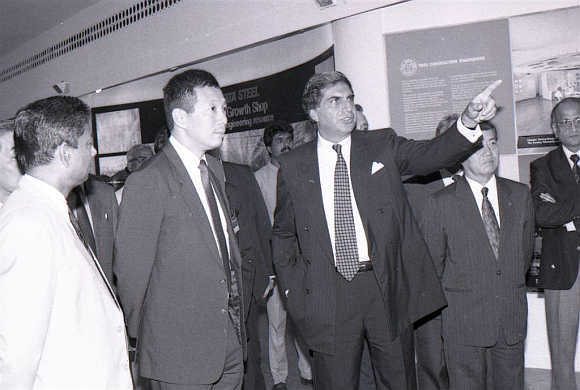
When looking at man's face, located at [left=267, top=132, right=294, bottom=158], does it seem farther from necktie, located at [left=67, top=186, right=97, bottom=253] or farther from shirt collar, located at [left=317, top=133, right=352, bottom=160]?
necktie, located at [left=67, top=186, right=97, bottom=253]

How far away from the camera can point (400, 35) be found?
14.7 ft

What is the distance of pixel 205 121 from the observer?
2336 millimetres

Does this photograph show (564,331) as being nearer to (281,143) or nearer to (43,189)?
(281,143)

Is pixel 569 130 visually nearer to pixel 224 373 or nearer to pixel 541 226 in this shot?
pixel 541 226

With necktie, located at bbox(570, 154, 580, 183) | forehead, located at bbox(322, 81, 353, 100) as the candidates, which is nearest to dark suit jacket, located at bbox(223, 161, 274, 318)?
forehead, located at bbox(322, 81, 353, 100)

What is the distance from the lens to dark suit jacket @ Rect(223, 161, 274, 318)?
10.4 ft

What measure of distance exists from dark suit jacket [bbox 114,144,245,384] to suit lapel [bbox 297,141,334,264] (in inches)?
26.7

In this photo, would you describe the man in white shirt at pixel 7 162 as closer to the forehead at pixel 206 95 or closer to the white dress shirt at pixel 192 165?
the white dress shirt at pixel 192 165

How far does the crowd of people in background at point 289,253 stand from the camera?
156cm

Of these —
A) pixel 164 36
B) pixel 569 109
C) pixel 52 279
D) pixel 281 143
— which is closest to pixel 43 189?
pixel 52 279

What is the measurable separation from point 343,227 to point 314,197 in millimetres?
212

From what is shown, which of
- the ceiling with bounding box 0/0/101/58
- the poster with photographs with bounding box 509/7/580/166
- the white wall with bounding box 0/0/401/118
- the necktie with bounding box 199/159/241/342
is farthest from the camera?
the ceiling with bounding box 0/0/101/58

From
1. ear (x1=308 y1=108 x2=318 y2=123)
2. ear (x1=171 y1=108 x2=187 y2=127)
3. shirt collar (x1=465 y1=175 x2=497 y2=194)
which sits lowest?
shirt collar (x1=465 y1=175 x2=497 y2=194)

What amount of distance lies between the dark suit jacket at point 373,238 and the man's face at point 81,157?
1263 mm
